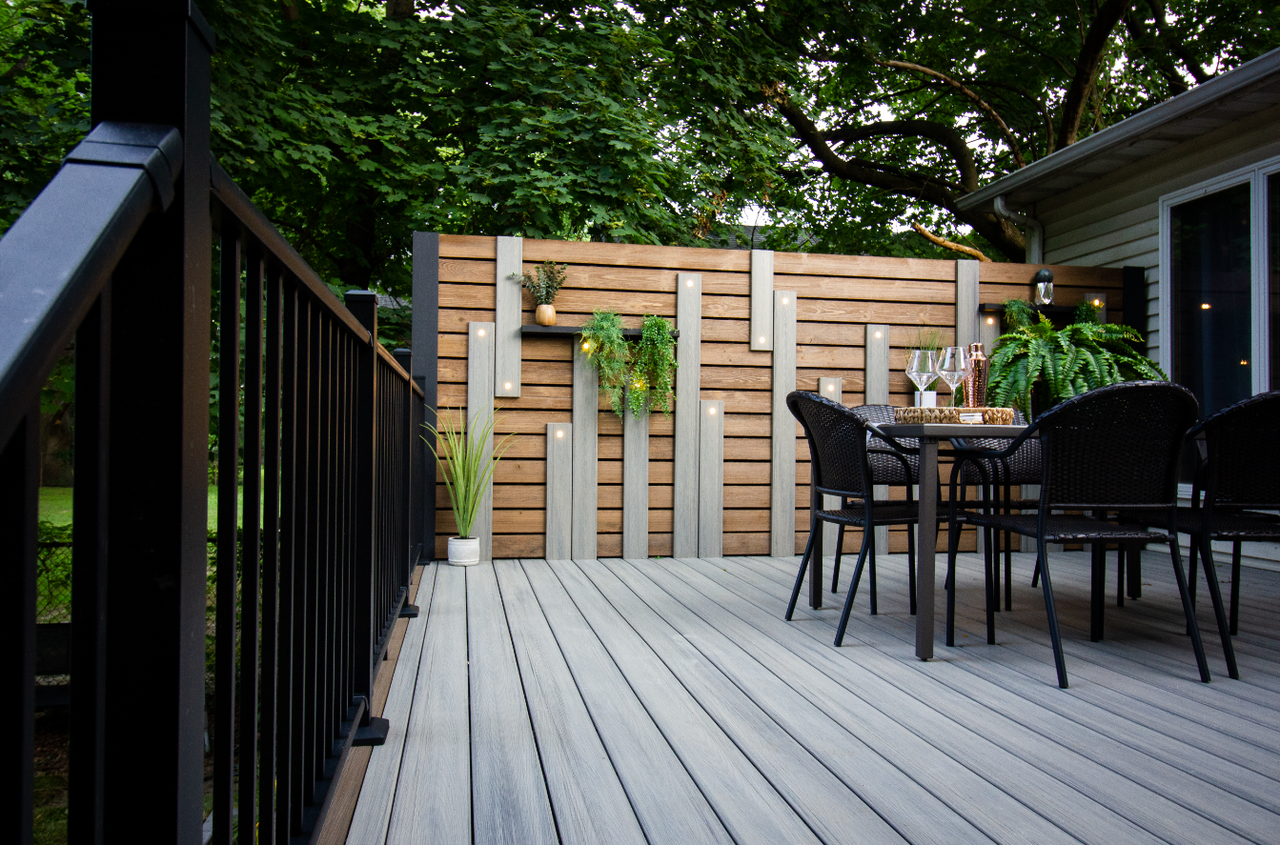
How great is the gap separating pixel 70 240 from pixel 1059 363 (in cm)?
506

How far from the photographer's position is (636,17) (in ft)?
25.7

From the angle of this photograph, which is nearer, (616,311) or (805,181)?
(616,311)

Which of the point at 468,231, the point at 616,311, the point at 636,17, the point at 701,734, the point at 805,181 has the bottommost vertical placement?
the point at 701,734

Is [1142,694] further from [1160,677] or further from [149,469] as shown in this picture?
[149,469]

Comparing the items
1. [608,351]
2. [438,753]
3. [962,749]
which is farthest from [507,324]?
[962,749]

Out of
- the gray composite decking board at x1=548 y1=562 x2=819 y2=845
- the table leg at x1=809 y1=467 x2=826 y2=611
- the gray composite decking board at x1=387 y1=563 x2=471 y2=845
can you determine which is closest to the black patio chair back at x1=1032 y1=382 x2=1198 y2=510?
the table leg at x1=809 y1=467 x2=826 y2=611

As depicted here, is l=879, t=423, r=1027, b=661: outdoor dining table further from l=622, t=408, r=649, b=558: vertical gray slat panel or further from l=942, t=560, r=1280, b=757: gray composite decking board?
l=622, t=408, r=649, b=558: vertical gray slat panel

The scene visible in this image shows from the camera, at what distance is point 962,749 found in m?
1.86

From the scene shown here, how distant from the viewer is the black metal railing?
1.28ft

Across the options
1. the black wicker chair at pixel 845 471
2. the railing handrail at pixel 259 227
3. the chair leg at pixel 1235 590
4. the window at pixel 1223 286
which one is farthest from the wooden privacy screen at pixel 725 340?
the railing handrail at pixel 259 227

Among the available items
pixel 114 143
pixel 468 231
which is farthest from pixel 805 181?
pixel 114 143

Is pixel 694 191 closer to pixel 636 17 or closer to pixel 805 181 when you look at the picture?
pixel 636 17

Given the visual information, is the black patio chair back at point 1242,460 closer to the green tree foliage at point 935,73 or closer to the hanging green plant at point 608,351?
the hanging green plant at point 608,351

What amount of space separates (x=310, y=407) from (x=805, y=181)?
33.5 feet
